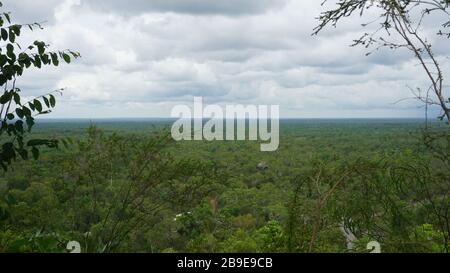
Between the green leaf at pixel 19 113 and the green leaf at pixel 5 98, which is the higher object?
the green leaf at pixel 5 98

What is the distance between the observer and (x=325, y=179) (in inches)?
110

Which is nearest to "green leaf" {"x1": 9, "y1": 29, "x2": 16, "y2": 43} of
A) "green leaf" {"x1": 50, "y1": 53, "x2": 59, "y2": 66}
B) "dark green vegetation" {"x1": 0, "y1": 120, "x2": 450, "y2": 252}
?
"green leaf" {"x1": 50, "y1": 53, "x2": 59, "y2": 66}

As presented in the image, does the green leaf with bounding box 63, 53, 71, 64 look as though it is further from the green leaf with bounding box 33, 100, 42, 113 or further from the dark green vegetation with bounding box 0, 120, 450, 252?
the dark green vegetation with bounding box 0, 120, 450, 252

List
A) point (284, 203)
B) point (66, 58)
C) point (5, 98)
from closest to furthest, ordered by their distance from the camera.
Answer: point (5, 98), point (66, 58), point (284, 203)

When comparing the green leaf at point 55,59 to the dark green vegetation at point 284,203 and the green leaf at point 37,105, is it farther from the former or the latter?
the dark green vegetation at point 284,203

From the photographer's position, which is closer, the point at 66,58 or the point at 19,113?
the point at 19,113

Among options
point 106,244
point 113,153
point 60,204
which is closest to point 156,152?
point 113,153

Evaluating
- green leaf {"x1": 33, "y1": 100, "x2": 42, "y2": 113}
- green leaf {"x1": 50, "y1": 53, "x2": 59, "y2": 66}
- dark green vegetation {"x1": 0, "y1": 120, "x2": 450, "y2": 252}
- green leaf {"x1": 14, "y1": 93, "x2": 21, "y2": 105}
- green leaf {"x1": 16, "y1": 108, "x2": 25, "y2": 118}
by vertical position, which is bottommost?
dark green vegetation {"x1": 0, "y1": 120, "x2": 450, "y2": 252}

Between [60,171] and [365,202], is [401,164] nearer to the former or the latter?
[365,202]

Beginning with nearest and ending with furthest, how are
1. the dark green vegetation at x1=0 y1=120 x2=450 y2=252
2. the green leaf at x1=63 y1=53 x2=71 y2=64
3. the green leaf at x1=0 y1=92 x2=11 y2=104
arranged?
the green leaf at x1=0 y1=92 x2=11 y2=104
the green leaf at x1=63 y1=53 x2=71 y2=64
the dark green vegetation at x1=0 y1=120 x2=450 y2=252

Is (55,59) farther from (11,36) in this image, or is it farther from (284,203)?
(284,203)

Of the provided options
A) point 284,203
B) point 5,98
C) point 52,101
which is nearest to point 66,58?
point 52,101

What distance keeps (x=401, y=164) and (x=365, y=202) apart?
1.05ft

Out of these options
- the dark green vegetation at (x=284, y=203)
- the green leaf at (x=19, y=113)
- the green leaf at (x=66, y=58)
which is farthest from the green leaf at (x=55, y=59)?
the dark green vegetation at (x=284, y=203)
